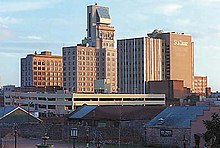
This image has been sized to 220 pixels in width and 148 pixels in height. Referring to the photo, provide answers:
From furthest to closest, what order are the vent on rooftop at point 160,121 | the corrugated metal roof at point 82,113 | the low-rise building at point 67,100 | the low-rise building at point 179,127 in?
the low-rise building at point 67,100 < the corrugated metal roof at point 82,113 < the vent on rooftop at point 160,121 < the low-rise building at point 179,127

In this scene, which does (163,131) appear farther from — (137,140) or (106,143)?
(106,143)

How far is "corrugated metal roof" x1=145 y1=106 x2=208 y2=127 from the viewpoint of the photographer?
6431 centimetres

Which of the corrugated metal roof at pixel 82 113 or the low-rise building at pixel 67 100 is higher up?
the low-rise building at pixel 67 100

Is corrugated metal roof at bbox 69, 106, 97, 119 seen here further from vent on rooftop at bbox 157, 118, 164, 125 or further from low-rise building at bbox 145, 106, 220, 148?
vent on rooftop at bbox 157, 118, 164, 125

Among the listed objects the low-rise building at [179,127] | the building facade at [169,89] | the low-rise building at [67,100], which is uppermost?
the building facade at [169,89]

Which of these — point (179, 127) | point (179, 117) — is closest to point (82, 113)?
point (179, 117)

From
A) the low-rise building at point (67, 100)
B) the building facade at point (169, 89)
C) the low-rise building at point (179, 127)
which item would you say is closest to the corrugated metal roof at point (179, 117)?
the low-rise building at point (179, 127)

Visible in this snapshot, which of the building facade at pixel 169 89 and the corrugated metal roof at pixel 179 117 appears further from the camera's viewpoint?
the building facade at pixel 169 89

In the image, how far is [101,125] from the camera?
82.8m

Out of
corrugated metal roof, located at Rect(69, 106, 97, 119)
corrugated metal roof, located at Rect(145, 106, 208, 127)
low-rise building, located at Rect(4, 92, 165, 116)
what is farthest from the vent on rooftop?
low-rise building, located at Rect(4, 92, 165, 116)

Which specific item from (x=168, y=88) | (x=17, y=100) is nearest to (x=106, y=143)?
(x=17, y=100)

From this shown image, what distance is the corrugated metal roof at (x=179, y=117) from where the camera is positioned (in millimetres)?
64312

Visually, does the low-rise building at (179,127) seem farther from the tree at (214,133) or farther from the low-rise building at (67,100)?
the low-rise building at (67,100)

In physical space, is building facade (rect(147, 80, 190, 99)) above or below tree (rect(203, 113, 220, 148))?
above
